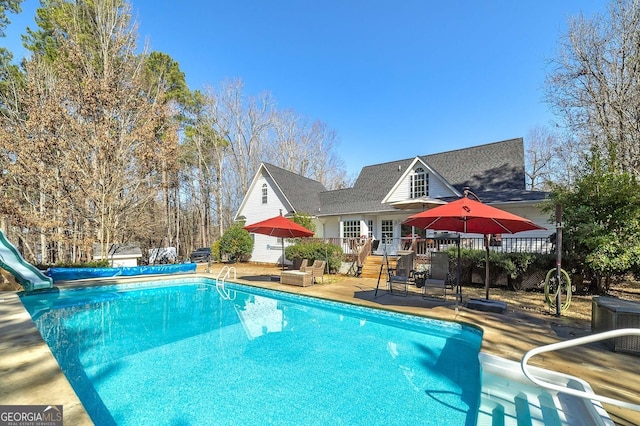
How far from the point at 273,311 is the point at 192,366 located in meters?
3.92

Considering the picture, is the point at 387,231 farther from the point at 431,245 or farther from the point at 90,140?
the point at 90,140

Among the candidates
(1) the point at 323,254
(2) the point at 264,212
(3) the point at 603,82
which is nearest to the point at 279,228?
(1) the point at 323,254

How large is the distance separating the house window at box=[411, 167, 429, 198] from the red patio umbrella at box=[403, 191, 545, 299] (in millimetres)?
9264

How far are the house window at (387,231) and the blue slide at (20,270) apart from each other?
15671 millimetres

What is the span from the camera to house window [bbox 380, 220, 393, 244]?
58.5 feet

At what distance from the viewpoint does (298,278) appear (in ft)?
37.6

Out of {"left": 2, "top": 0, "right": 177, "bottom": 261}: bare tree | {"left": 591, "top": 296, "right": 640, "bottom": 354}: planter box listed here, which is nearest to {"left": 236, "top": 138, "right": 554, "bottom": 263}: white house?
{"left": 2, "top": 0, "right": 177, "bottom": 261}: bare tree

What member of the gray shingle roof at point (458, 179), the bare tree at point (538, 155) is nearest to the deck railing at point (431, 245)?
the gray shingle roof at point (458, 179)

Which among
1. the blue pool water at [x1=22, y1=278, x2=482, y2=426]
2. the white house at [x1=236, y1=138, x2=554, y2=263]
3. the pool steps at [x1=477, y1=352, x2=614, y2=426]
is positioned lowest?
the blue pool water at [x1=22, y1=278, x2=482, y2=426]

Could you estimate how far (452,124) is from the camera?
2447 centimetres

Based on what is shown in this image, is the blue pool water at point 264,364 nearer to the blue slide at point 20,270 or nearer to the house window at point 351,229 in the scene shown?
the blue slide at point 20,270

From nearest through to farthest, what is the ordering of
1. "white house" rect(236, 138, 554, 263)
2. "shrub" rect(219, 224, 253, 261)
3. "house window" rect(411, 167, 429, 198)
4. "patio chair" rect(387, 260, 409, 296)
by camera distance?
"patio chair" rect(387, 260, 409, 296) → "white house" rect(236, 138, 554, 263) → "house window" rect(411, 167, 429, 198) → "shrub" rect(219, 224, 253, 261)

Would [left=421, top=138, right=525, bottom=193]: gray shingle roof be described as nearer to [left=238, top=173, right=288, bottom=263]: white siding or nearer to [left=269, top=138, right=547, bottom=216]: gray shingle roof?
[left=269, top=138, right=547, bottom=216]: gray shingle roof

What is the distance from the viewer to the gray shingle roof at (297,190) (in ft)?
66.6
